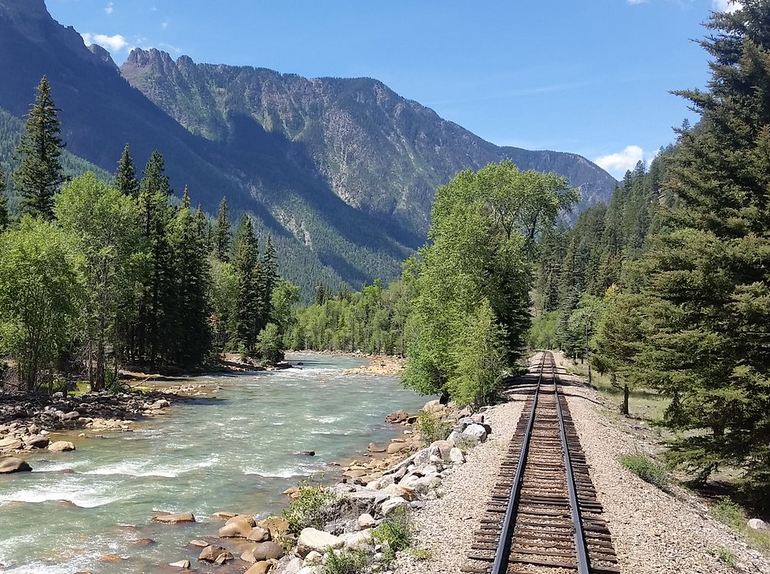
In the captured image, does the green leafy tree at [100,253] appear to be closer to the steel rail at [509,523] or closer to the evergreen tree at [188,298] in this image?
the evergreen tree at [188,298]

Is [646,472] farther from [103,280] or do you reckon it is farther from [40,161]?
[40,161]

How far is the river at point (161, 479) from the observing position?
14.4 metres

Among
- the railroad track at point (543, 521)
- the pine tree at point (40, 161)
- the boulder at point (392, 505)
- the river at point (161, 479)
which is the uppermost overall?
the pine tree at point (40, 161)

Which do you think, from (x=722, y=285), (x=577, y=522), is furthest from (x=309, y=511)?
(x=722, y=285)

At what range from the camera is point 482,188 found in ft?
170

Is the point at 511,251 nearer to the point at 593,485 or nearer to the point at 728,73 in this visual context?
the point at 728,73

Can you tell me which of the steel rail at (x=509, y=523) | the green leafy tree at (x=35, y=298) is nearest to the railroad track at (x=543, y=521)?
the steel rail at (x=509, y=523)

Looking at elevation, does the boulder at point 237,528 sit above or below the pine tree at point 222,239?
below

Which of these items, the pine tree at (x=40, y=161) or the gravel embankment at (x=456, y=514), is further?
the pine tree at (x=40, y=161)

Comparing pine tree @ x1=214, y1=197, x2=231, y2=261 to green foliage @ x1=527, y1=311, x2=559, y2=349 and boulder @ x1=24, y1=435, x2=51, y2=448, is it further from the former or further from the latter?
boulder @ x1=24, y1=435, x2=51, y2=448

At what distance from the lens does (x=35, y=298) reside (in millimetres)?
33906

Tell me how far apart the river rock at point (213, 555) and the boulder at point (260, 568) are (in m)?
1.20

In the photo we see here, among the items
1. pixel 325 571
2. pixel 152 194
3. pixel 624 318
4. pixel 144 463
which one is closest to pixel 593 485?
pixel 325 571

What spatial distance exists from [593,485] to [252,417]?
24.9 m
